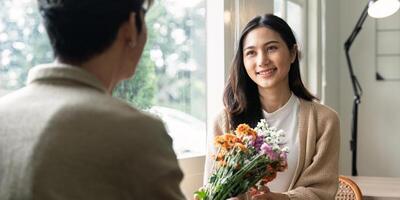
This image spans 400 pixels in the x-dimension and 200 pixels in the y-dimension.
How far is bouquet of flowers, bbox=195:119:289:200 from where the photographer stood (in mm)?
1410

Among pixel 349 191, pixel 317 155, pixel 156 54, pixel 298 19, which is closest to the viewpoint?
pixel 317 155

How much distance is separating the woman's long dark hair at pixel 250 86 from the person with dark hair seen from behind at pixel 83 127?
0.99 meters

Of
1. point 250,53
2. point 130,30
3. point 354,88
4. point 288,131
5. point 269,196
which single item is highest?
point 130,30

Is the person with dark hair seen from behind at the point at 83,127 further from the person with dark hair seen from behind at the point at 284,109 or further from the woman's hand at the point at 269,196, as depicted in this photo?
the person with dark hair seen from behind at the point at 284,109

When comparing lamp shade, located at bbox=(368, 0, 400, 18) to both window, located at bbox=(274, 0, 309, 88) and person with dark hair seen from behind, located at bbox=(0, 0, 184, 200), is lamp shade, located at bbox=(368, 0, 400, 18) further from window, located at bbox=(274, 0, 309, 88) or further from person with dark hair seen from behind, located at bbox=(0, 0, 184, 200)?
person with dark hair seen from behind, located at bbox=(0, 0, 184, 200)

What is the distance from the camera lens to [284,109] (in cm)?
175

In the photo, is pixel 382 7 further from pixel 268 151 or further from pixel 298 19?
pixel 268 151

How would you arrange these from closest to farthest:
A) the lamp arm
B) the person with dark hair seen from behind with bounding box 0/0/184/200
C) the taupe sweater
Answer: the person with dark hair seen from behind with bounding box 0/0/184/200, the taupe sweater, the lamp arm

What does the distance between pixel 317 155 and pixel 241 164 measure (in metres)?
0.32

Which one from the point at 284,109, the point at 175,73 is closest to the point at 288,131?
the point at 284,109

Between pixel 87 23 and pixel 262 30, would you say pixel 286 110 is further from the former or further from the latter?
pixel 87 23

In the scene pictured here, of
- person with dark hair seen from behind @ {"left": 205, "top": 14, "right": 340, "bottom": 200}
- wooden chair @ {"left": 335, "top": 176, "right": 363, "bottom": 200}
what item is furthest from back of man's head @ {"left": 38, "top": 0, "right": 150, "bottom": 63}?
wooden chair @ {"left": 335, "top": 176, "right": 363, "bottom": 200}

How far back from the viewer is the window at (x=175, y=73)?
6.33 feet

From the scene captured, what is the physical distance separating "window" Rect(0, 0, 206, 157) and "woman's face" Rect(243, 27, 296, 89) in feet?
1.07
